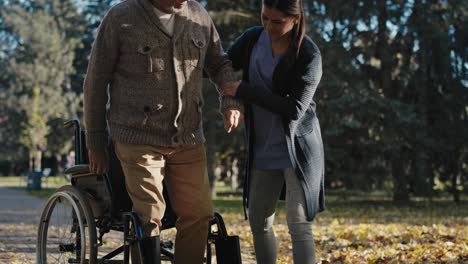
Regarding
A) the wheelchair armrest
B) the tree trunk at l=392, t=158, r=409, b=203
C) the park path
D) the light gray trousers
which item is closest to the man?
the wheelchair armrest

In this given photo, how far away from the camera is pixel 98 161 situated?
12.7 feet

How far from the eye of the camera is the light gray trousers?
4.04m

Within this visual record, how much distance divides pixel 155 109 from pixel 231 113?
385 millimetres

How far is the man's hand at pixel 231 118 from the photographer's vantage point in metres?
3.83

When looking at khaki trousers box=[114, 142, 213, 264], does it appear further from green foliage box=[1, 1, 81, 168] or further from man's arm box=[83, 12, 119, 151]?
green foliage box=[1, 1, 81, 168]

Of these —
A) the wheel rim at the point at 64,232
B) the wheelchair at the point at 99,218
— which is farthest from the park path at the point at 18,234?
the wheelchair at the point at 99,218

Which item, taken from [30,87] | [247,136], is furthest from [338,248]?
[30,87]

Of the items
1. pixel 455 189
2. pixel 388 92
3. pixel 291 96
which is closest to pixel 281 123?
pixel 291 96

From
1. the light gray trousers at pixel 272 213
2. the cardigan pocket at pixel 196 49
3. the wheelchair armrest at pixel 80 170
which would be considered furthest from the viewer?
the wheelchair armrest at pixel 80 170

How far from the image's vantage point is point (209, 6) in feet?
61.0

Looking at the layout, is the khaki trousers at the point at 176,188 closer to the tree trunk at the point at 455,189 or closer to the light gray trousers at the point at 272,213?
the light gray trousers at the point at 272,213

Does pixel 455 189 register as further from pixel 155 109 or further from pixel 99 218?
pixel 155 109

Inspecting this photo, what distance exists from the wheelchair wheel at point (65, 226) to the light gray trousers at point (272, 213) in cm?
86

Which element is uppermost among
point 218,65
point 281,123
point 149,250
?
point 218,65
